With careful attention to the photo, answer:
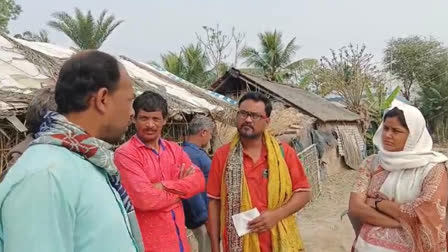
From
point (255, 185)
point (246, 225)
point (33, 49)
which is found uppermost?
point (33, 49)

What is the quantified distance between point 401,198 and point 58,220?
2152 mm

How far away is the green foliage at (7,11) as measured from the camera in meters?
21.7

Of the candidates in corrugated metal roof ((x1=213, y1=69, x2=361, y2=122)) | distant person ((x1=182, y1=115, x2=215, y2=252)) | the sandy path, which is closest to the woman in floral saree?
distant person ((x1=182, y1=115, x2=215, y2=252))

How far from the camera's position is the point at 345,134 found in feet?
56.9

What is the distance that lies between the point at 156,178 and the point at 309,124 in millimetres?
12734

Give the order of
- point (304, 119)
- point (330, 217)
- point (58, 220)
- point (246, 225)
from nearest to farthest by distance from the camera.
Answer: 1. point (58, 220)
2. point (246, 225)
3. point (330, 217)
4. point (304, 119)

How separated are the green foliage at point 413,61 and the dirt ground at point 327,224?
25294 millimetres

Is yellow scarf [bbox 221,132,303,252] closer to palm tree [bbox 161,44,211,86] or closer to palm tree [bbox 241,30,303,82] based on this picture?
palm tree [bbox 161,44,211,86]

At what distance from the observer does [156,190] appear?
9.29ft

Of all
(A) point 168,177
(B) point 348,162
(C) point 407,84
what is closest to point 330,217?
(A) point 168,177

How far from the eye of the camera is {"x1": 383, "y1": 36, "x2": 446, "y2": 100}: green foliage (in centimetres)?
3506

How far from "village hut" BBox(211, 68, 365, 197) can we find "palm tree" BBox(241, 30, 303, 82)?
402 inches

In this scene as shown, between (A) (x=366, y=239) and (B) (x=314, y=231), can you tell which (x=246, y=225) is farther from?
(B) (x=314, y=231)

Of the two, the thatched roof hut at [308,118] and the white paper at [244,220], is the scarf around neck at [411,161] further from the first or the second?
the thatched roof hut at [308,118]
